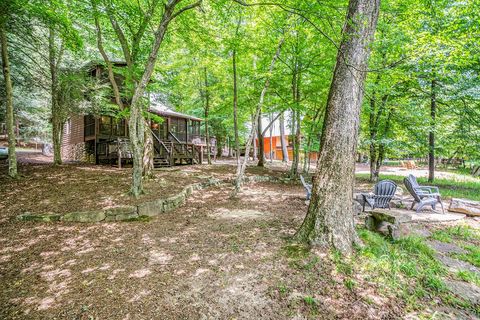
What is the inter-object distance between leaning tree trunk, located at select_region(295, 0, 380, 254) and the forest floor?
41 cm

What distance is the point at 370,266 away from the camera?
313cm

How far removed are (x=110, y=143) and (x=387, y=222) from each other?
1238cm

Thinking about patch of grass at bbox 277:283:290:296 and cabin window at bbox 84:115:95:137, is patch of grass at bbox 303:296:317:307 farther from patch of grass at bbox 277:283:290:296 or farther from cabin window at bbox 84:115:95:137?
cabin window at bbox 84:115:95:137

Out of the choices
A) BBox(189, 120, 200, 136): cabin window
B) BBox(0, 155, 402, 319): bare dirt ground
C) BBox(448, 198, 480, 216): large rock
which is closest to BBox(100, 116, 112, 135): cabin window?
BBox(0, 155, 402, 319): bare dirt ground

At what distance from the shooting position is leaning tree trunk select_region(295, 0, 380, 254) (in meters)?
3.49

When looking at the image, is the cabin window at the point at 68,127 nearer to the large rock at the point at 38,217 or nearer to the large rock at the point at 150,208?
the large rock at the point at 38,217

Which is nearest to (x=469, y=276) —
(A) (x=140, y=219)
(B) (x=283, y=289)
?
(B) (x=283, y=289)

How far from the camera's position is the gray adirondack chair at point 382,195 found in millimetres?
5816

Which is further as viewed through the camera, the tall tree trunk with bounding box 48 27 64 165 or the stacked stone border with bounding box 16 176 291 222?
the tall tree trunk with bounding box 48 27 64 165

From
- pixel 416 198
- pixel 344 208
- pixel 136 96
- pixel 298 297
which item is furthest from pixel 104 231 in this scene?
pixel 416 198

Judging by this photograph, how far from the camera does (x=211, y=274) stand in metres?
3.12

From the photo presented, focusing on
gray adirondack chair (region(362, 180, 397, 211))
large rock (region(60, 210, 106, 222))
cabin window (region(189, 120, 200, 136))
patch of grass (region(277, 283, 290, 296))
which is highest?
cabin window (region(189, 120, 200, 136))

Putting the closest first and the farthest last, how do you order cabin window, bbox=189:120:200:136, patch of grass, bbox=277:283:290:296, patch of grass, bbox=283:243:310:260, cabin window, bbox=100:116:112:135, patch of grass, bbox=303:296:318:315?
patch of grass, bbox=303:296:318:315
patch of grass, bbox=277:283:290:296
patch of grass, bbox=283:243:310:260
cabin window, bbox=100:116:112:135
cabin window, bbox=189:120:200:136

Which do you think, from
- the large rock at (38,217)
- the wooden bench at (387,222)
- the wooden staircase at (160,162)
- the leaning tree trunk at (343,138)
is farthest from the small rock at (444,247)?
the wooden staircase at (160,162)
